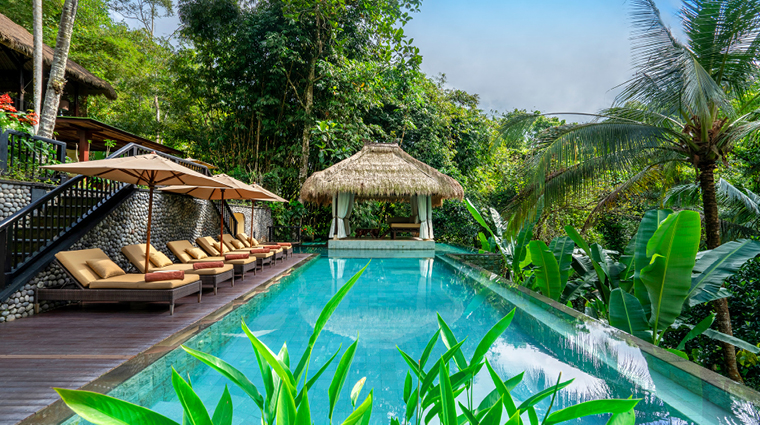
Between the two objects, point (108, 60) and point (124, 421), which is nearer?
point (124, 421)

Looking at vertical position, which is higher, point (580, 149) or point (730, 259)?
point (580, 149)

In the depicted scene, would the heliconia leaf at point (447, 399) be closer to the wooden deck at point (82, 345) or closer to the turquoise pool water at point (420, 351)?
the turquoise pool water at point (420, 351)

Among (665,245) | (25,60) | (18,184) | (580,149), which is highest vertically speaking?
(25,60)

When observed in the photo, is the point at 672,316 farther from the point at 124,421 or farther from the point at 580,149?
the point at 124,421

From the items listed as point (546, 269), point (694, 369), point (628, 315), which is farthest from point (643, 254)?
point (694, 369)

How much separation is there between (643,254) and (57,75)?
29.8 feet

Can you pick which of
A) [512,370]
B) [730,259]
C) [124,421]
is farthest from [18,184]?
[730,259]

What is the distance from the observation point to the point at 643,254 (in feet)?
11.6

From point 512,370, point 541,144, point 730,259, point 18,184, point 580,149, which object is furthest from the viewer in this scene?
point 541,144

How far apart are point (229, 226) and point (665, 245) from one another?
981cm

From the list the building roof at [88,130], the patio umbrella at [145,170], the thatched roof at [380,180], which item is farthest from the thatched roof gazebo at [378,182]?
the patio umbrella at [145,170]

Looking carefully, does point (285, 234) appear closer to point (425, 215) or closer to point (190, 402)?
point (425, 215)

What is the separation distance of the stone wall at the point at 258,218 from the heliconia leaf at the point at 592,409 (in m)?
11.0

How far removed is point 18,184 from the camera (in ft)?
13.5
